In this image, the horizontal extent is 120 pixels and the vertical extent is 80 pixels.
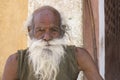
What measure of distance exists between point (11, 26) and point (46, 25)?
2874 mm

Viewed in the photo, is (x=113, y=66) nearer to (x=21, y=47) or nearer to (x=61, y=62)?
(x=21, y=47)

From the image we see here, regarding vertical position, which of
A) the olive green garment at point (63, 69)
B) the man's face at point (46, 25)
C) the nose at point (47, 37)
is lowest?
the olive green garment at point (63, 69)

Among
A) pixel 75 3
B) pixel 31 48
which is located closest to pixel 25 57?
pixel 31 48

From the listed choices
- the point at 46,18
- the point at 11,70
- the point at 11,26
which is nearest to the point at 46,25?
the point at 46,18

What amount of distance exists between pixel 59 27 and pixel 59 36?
0.07 meters

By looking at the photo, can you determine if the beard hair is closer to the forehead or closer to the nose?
the nose

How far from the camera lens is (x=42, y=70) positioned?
4.25 meters

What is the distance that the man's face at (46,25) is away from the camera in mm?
4180

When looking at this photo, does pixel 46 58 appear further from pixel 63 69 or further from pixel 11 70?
pixel 11 70

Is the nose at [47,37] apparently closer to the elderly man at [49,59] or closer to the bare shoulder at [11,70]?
the elderly man at [49,59]

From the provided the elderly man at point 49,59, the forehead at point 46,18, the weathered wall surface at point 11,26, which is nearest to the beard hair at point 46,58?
the elderly man at point 49,59

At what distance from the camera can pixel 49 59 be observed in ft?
14.0

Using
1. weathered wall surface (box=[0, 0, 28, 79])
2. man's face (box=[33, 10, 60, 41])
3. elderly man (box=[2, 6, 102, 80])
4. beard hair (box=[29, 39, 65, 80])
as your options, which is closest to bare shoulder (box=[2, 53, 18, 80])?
elderly man (box=[2, 6, 102, 80])

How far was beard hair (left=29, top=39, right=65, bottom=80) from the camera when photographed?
4.21m
